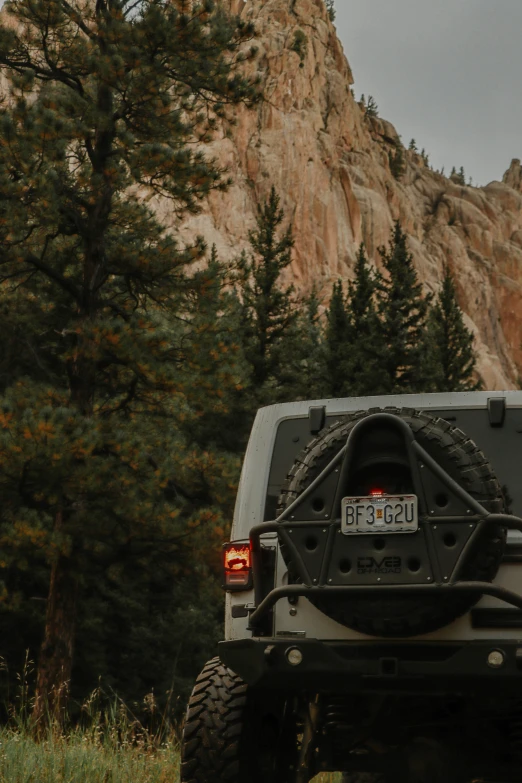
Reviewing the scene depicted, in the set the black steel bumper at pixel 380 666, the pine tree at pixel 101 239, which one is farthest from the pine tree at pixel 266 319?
the black steel bumper at pixel 380 666

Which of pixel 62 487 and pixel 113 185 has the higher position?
pixel 113 185

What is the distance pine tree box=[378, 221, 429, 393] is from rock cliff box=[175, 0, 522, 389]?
2611cm

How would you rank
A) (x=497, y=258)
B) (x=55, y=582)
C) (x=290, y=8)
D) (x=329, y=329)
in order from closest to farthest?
(x=55, y=582)
(x=329, y=329)
(x=290, y=8)
(x=497, y=258)

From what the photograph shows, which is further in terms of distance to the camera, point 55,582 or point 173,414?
point 173,414

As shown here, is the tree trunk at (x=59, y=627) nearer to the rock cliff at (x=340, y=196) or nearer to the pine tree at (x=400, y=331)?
the pine tree at (x=400, y=331)

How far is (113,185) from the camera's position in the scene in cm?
1764

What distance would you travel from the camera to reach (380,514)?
4.02 meters

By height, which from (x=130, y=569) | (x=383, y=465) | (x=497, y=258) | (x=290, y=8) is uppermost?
(x=290, y=8)

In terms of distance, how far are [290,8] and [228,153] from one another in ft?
86.2

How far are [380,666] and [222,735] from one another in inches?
32.7

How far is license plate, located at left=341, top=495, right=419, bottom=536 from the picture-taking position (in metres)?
3.97

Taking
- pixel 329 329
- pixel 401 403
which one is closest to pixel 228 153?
pixel 329 329

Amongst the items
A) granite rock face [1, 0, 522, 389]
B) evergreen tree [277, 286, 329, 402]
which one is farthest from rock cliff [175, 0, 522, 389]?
evergreen tree [277, 286, 329, 402]

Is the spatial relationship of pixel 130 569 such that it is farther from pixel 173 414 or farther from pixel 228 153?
pixel 228 153
